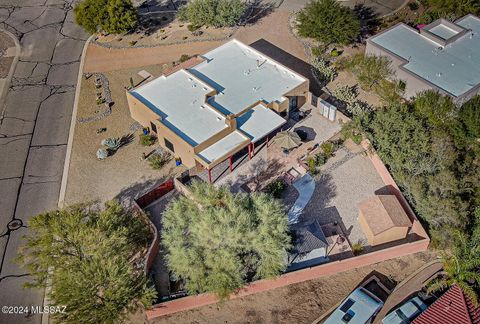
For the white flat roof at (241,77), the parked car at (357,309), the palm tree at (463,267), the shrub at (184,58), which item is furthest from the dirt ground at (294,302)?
the shrub at (184,58)

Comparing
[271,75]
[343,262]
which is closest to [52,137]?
[271,75]

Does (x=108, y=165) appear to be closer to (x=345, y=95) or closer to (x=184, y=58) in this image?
(x=184, y=58)

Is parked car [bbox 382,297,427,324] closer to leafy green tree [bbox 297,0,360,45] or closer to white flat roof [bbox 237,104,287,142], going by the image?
white flat roof [bbox 237,104,287,142]

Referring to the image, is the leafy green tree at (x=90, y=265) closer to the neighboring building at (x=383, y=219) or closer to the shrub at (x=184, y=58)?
the neighboring building at (x=383, y=219)

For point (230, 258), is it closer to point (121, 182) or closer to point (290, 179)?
point (290, 179)

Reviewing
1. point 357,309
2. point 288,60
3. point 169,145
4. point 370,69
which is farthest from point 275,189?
point 288,60

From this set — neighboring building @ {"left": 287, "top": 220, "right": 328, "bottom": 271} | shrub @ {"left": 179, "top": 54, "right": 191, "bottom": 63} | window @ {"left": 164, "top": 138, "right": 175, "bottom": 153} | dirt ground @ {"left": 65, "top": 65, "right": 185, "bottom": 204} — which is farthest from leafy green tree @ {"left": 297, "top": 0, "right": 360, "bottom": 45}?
neighboring building @ {"left": 287, "top": 220, "right": 328, "bottom": 271}

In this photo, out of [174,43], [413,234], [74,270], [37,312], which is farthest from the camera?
[174,43]
